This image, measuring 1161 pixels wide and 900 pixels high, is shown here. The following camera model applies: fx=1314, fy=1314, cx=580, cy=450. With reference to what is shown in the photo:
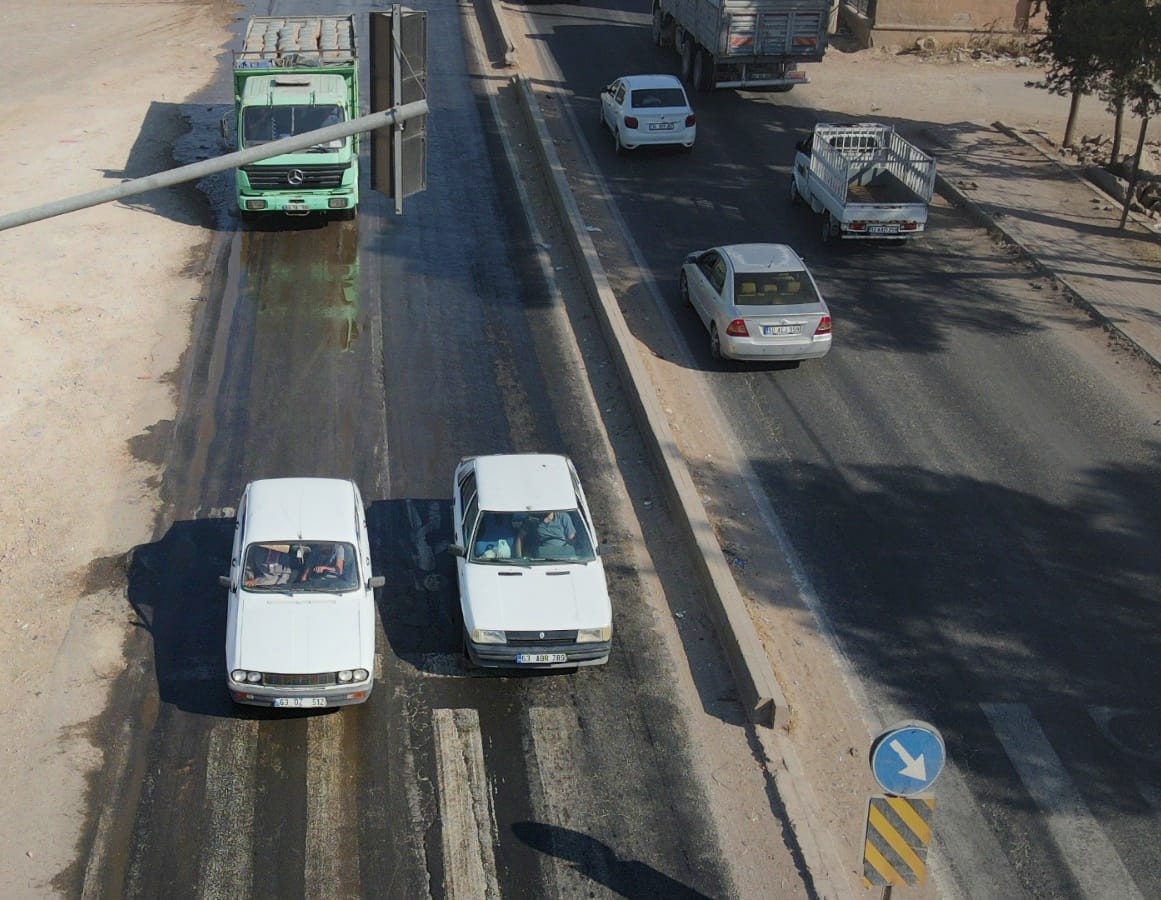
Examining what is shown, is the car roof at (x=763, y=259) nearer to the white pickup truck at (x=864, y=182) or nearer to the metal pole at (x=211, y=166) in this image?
the white pickup truck at (x=864, y=182)

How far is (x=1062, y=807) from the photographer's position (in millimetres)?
12352

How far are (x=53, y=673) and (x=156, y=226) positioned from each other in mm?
14020

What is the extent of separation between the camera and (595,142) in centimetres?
3089

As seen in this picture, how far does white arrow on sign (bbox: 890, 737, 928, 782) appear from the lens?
29.8 ft

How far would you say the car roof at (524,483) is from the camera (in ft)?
47.9

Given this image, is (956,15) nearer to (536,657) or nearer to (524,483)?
(524,483)

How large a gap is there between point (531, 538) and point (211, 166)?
574 centimetres

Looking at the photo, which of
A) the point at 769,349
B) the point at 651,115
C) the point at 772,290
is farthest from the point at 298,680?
the point at 651,115

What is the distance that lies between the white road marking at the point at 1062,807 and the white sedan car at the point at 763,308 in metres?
7.87

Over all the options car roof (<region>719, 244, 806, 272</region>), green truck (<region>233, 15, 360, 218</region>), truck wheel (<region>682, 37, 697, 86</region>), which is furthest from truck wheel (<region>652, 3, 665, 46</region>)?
car roof (<region>719, 244, 806, 272</region>)

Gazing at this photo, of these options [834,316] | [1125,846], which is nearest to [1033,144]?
[834,316]

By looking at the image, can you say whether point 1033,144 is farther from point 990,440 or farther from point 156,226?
point 156,226

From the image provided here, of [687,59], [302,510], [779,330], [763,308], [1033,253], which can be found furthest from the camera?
[687,59]

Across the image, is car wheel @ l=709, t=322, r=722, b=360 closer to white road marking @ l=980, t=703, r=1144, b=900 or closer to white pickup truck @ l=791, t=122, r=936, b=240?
white pickup truck @ l=791, t=122, r=936, b=240
